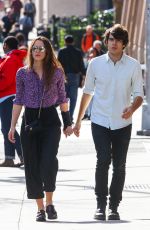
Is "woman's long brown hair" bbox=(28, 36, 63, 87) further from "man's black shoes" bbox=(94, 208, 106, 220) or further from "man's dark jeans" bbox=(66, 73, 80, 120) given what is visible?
"man's dark jeans" bbox=(66, 73, 80, 120)

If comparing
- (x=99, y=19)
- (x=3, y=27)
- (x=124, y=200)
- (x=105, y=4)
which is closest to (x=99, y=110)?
(x=124, y=200)

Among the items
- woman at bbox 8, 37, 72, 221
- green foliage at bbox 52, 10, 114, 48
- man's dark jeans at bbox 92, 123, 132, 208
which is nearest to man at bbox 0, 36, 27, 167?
woman at bbox 8, 37, 72, 221

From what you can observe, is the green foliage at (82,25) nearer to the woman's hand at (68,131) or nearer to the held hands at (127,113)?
the woman's hand at (68,131)

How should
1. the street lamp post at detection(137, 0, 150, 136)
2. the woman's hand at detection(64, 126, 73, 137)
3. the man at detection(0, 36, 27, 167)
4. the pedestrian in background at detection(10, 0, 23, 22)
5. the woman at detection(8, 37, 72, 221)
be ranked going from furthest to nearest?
the pedestrian in background at detection(10, 0, 23, 22) → the street lamp post at detection(137, 0, 150, 136) → the man at detection(0, 36, 27, 167) → the woman's hand at detection(64, 126, 73, 137) → the woman at detection(8, 37, 72, 221)

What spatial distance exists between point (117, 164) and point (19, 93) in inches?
44.7

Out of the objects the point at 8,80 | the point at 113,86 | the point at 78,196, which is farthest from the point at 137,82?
the point at 8,80

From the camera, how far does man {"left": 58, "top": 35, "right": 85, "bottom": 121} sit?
68.2 ft

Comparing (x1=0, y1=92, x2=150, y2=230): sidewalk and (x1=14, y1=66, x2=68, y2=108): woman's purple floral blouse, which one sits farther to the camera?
(x1=14, y1=66, x2=68, y2=108): woman's purple floral blouse

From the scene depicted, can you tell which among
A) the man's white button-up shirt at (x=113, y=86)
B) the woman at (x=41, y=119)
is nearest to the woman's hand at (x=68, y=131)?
the woman at (x=41, y=119)

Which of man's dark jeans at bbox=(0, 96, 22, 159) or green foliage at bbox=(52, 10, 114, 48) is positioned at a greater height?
man's dark jeans at bbox=(0, 96, 22, 159)

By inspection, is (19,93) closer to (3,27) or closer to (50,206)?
(50,206)

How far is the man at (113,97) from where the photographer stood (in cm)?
962

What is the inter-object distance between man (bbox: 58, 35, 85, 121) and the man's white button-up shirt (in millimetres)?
11051

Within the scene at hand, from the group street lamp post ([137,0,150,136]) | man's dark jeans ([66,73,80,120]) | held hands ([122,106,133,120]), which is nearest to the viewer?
held hands ([122,106,133,120])
